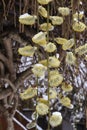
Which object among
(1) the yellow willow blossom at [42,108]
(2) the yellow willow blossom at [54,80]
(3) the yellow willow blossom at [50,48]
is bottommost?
(1) the yellow willow blossom at [42,108]

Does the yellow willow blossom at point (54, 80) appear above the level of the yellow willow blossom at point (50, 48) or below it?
below

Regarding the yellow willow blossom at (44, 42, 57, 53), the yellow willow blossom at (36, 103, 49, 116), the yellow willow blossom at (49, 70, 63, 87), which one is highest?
the yellow willow blossom at (44, 42, 57, 53)

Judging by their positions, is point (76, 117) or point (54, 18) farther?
point (76, 117)

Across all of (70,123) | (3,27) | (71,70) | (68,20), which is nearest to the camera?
(68,20)

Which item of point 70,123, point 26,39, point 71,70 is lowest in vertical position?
point 70,123

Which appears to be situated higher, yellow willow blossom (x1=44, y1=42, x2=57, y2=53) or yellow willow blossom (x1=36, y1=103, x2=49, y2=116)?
yellow willow blossom (x1=44, y1=42, x2=57, y2=53)

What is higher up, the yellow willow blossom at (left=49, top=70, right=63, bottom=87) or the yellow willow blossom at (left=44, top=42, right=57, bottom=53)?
the yellow willow blossom at (left=44, top=42, right=57, bottom=53)

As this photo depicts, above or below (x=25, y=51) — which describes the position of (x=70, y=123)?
below

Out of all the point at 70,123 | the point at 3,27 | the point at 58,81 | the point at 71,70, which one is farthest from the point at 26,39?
the point at 70,123

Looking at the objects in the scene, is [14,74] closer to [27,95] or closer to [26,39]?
[26,39]

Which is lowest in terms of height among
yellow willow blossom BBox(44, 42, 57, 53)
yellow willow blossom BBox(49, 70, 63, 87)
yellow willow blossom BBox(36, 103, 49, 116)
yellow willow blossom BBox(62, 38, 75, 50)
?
yellow willow blossom BBox(36, 103, 49, 116)

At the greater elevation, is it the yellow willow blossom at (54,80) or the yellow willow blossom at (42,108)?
the yellow willow blossom at (54,80)
